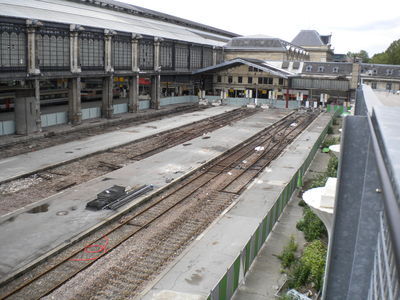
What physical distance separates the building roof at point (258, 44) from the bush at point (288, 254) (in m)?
71.8

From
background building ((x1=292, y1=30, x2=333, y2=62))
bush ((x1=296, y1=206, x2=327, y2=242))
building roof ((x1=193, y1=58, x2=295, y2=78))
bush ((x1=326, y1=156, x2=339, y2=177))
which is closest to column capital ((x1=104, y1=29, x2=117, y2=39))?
building roof ((x1=193, y1=58, x2=295, y2=78))

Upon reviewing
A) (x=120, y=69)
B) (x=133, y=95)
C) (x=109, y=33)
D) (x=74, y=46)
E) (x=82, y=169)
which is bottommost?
(x=82, y=169)

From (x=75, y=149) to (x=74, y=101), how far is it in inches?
439

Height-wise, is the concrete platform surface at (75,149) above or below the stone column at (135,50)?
below

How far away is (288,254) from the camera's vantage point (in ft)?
52.3

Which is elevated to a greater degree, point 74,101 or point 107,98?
point 107,98

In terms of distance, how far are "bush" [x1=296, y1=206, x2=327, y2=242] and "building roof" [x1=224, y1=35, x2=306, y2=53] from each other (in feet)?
226

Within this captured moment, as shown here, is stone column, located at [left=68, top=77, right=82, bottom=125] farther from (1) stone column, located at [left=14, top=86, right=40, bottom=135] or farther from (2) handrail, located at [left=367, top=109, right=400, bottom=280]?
(2) handrail, located at [left=367, top=109, right=400, bottom=280]

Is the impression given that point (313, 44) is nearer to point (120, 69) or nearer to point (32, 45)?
point (120, 69)

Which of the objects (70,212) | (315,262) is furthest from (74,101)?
(315,262)

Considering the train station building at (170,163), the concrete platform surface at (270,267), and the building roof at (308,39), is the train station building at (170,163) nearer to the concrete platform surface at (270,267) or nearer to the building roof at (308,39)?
the concrete platform surface at (270,267)

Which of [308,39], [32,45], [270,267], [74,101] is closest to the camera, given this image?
[270,267]

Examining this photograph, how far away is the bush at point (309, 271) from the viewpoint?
14.2 metres

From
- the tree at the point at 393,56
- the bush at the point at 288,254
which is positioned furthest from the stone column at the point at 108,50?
the tree at the point at 393,56
